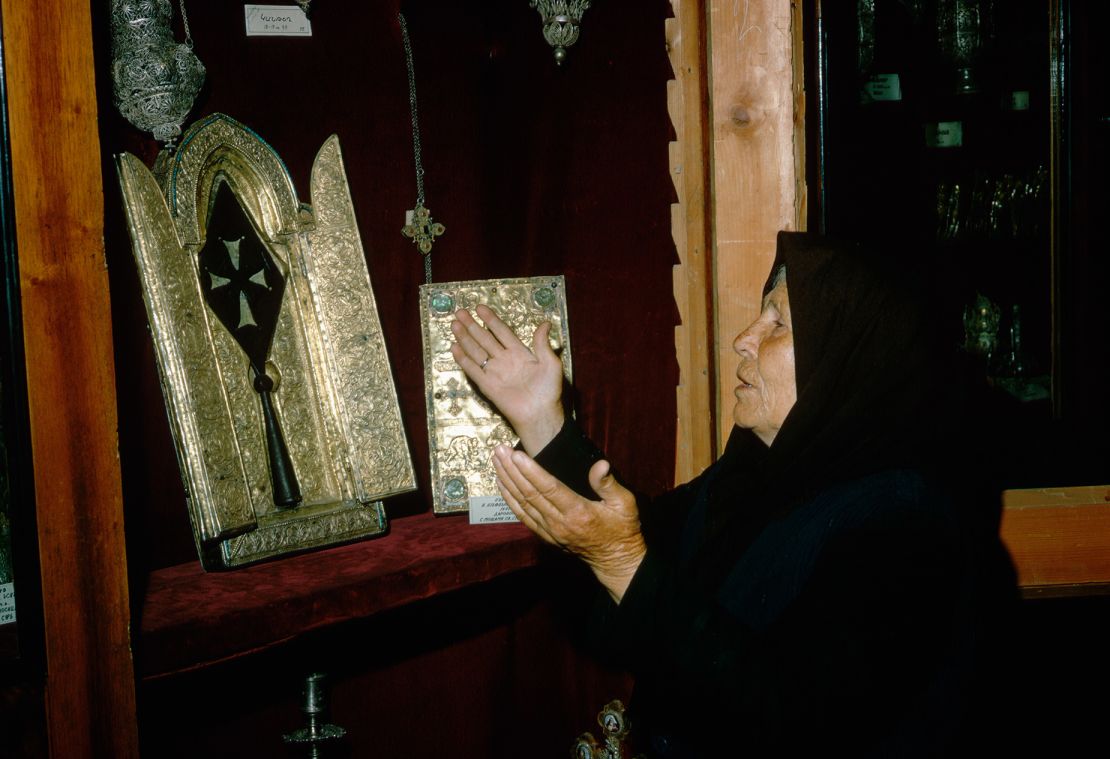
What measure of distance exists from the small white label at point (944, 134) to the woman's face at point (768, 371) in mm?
862

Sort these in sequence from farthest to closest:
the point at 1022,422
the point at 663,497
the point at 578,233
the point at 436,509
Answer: the point at 1022,422 → the point at 578,233 → the point at 663,497 → the point at 436,509

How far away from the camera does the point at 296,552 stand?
1345 mm

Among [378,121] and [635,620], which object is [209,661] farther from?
[378,121]

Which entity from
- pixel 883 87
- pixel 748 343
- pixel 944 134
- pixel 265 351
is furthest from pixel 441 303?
pixel 944 134

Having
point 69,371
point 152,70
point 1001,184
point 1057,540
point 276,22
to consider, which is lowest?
point 1057,540

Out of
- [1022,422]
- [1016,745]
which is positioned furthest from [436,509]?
[1016,745]

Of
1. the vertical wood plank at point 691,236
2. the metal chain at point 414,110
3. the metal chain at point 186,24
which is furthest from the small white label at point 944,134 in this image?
the metal chain at point 186,24

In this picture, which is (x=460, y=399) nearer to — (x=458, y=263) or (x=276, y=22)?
(x=458, y=263)

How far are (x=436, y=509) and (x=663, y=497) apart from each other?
0.48 m

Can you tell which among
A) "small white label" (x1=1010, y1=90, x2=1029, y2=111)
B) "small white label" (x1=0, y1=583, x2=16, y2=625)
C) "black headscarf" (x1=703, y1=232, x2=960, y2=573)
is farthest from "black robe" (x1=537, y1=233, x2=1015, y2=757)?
"small white label" (x1=1010, y1=90, x2=1029, y2=111)

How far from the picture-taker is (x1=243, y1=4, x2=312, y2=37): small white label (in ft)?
4.74

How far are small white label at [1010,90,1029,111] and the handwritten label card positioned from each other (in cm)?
221

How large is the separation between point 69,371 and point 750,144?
4.39ft

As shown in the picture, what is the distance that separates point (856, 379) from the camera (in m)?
1.29
